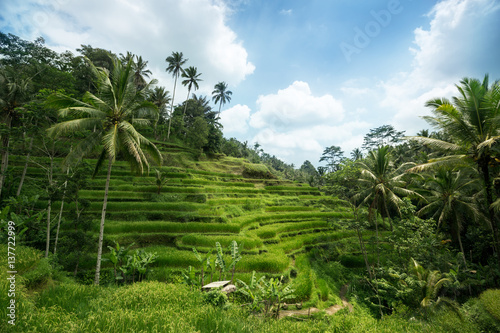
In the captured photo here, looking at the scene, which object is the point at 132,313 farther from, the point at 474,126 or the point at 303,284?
the point at 474,126

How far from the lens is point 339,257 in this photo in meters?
16.5

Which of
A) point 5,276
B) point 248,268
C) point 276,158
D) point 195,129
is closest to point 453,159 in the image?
point 248,268

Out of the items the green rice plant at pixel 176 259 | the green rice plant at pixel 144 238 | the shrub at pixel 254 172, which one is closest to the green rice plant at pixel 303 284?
the green rice plant at pixel 176 259

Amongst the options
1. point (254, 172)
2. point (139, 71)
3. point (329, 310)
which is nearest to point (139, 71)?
point (139, 71)

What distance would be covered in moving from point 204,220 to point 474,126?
16.0 m

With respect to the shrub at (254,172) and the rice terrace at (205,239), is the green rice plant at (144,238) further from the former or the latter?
the shrub at (254,172)

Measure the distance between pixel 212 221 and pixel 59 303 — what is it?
36.8ft

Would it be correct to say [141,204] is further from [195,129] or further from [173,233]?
[195,129]

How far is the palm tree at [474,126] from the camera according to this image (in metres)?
7.32

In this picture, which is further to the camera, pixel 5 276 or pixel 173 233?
pixel 173 233

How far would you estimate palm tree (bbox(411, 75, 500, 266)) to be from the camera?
7.32 m

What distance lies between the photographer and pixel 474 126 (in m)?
7.86

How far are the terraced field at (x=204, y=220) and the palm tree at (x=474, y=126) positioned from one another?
29.2 feet

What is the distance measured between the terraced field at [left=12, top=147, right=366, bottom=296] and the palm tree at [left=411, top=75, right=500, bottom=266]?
29.2ft
